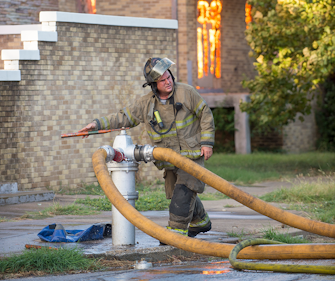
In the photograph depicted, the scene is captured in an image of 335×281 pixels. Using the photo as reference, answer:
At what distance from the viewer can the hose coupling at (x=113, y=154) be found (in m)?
4.52

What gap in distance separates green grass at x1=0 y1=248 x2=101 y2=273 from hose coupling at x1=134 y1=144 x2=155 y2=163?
98 cm

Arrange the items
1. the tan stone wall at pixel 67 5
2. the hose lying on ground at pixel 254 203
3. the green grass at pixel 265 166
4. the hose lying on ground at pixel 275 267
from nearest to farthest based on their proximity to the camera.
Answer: the hose lying on ground at pixel 275 267 < the hose lying on ground at pixel 254 203 < the green grass at pixel 265 166 < the tan stone wall at pixel 67 5

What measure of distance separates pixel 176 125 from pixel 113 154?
2.37ft

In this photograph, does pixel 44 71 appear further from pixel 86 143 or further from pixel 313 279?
pixel 313 279

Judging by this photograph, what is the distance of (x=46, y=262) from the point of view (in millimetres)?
4074

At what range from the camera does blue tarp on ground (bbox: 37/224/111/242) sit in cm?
497

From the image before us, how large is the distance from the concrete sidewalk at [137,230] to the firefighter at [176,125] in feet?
1.23

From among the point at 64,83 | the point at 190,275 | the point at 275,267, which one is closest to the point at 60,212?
the point at 64,83

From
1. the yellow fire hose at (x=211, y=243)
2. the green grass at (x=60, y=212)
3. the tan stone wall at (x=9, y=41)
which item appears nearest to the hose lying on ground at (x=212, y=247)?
the yellow fire hose at (x=211, y=243)

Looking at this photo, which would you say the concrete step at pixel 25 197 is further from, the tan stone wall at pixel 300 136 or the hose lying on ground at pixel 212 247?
the tan stone wall at pixel 300 136

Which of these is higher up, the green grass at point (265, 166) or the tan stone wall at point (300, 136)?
the tan stone wall at point (300, 136)

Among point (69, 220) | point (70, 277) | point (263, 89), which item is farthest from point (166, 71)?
point (263, 89)

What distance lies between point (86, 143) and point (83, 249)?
5612 millimetres

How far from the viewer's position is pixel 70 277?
12.6 feet
